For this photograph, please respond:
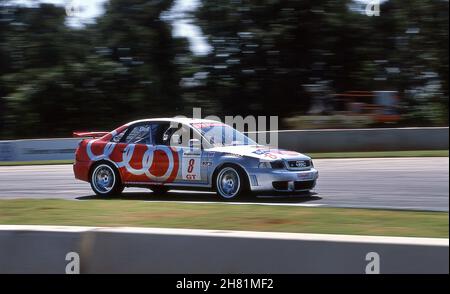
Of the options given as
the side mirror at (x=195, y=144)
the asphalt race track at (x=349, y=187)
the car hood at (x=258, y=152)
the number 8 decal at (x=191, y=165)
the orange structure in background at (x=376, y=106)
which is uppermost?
the orange structure in background at (x=376, y=106)

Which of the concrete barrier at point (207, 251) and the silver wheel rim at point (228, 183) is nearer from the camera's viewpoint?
the concrete barrier at point (207, 251)

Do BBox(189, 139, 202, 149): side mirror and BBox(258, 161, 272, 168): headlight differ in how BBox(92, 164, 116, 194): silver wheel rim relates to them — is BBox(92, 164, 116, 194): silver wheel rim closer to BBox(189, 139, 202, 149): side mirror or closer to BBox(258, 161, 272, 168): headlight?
BBox(189, 139, 202, 149): side mirror

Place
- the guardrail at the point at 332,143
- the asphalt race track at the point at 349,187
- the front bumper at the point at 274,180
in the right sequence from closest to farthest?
the asphalt race track at the point at 349,187, the front bumper at the point at 274,180, the guardrail at the point at 332,143

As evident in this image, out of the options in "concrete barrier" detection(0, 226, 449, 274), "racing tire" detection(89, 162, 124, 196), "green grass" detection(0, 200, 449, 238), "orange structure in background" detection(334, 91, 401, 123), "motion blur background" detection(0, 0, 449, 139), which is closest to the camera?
"concrete barrier" detection(0, 226, 449, 274)

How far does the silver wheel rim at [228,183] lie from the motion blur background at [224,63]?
20013 millimetres

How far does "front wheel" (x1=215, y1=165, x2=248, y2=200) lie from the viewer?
11.0m

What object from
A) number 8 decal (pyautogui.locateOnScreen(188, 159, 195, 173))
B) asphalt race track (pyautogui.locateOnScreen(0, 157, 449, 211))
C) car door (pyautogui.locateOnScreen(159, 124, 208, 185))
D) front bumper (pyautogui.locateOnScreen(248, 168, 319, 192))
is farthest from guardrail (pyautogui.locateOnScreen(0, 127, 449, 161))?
front bumper (pyautogui.locateOnScreen(248, 168, 319, 192))

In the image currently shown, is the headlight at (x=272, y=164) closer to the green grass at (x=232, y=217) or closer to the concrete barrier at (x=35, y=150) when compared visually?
the green grass at (x=232, y=217)

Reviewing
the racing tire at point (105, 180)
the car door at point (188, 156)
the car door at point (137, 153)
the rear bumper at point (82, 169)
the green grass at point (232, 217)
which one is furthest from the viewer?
the rear bumper at point (82, 169)

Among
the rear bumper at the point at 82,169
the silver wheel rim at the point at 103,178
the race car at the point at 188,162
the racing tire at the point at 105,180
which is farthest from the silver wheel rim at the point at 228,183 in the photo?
the rear bumper at the point at 82,169

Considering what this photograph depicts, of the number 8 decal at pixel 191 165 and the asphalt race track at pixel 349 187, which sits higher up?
the number 8 decal at pixel 191 165

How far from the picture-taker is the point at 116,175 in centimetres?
1196

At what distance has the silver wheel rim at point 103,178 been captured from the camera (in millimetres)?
12016
